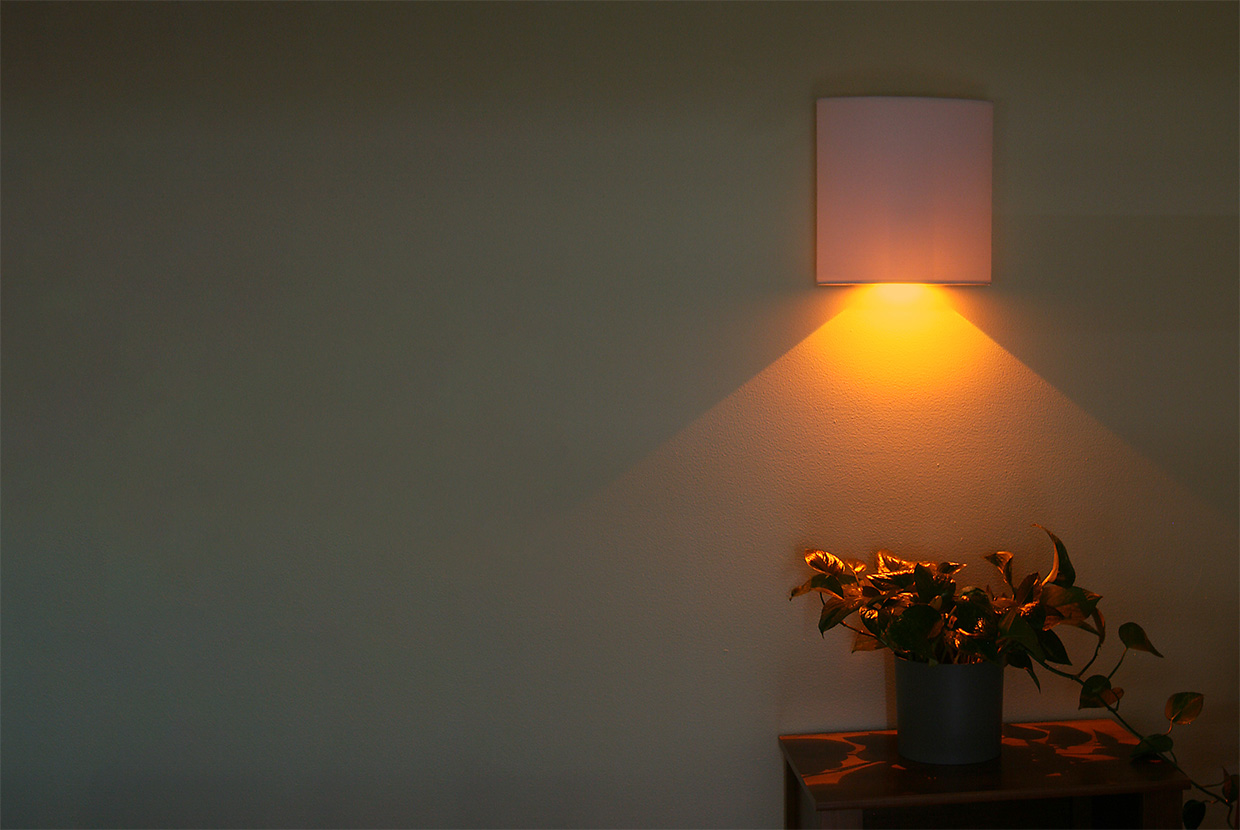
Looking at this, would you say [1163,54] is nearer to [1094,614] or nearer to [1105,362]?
[1105,362]

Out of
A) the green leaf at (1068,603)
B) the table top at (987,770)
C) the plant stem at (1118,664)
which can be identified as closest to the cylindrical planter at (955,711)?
the table top at (987,770)

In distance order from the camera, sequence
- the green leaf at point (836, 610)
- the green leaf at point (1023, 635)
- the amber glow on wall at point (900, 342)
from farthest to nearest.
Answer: the amber glow on wall at point (900, 342)
the green leaf at point (836, 610)
the green leaf at point (1023, 635)

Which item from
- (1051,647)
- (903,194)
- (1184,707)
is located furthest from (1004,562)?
(903,194)

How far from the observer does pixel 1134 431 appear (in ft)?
5.72

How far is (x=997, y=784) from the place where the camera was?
1444 millimetres

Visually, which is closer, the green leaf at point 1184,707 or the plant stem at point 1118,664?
the green leaf at point 1184,707

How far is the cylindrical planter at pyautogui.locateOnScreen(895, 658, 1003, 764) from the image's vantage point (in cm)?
149

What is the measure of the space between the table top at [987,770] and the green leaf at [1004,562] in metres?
0.31

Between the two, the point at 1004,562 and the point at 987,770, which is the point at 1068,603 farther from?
the point at 987,770

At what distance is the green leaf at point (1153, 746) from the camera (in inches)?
57.9

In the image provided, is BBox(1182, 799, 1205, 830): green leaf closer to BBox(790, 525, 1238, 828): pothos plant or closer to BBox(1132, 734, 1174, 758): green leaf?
BBox(790, 525, 1238, 828): pothos plant

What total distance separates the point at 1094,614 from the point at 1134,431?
1.43 ft

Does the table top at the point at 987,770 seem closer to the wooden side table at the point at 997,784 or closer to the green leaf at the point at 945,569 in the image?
the wooden side table at the point at 997,784

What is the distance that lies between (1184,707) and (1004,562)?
1.34ft
